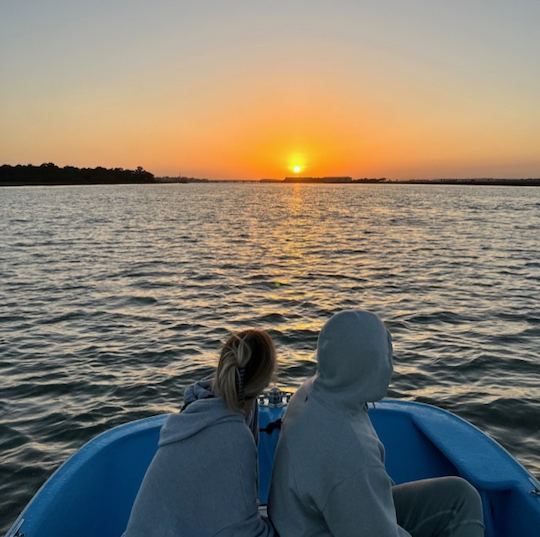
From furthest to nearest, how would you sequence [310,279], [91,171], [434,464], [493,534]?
[91,171]
[310,279]
[434,464]
[493,534]

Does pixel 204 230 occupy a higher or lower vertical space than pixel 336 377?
lower

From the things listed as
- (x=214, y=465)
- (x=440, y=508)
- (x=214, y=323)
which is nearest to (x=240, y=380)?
(x=214, y=465)

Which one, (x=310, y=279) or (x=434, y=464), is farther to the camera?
(x=310, y=279)

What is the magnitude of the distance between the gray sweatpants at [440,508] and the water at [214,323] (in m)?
3.85

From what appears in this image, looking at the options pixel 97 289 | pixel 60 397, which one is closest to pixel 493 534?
pixel 60 397

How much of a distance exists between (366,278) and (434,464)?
13828mm

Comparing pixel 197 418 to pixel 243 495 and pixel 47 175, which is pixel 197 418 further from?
pixel 47 175

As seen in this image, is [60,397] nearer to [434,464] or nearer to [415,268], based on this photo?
[434,464]

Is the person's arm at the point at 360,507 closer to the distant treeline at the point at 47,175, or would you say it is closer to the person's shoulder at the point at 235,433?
the person's shoulder at the point at 235,433

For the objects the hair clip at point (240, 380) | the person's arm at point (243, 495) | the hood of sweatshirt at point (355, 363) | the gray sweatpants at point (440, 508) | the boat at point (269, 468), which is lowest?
the boat at point (269, 468)

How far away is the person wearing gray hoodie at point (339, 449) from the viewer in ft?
7.43

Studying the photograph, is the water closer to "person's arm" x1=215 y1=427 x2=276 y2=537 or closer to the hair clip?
"person's arm" x1=215 y1=427 x2=276 y2=537

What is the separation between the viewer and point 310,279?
18219 mm

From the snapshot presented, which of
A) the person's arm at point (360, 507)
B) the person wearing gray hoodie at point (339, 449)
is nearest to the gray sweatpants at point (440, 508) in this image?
the person wearing gray hoodie at point (339, 449)
